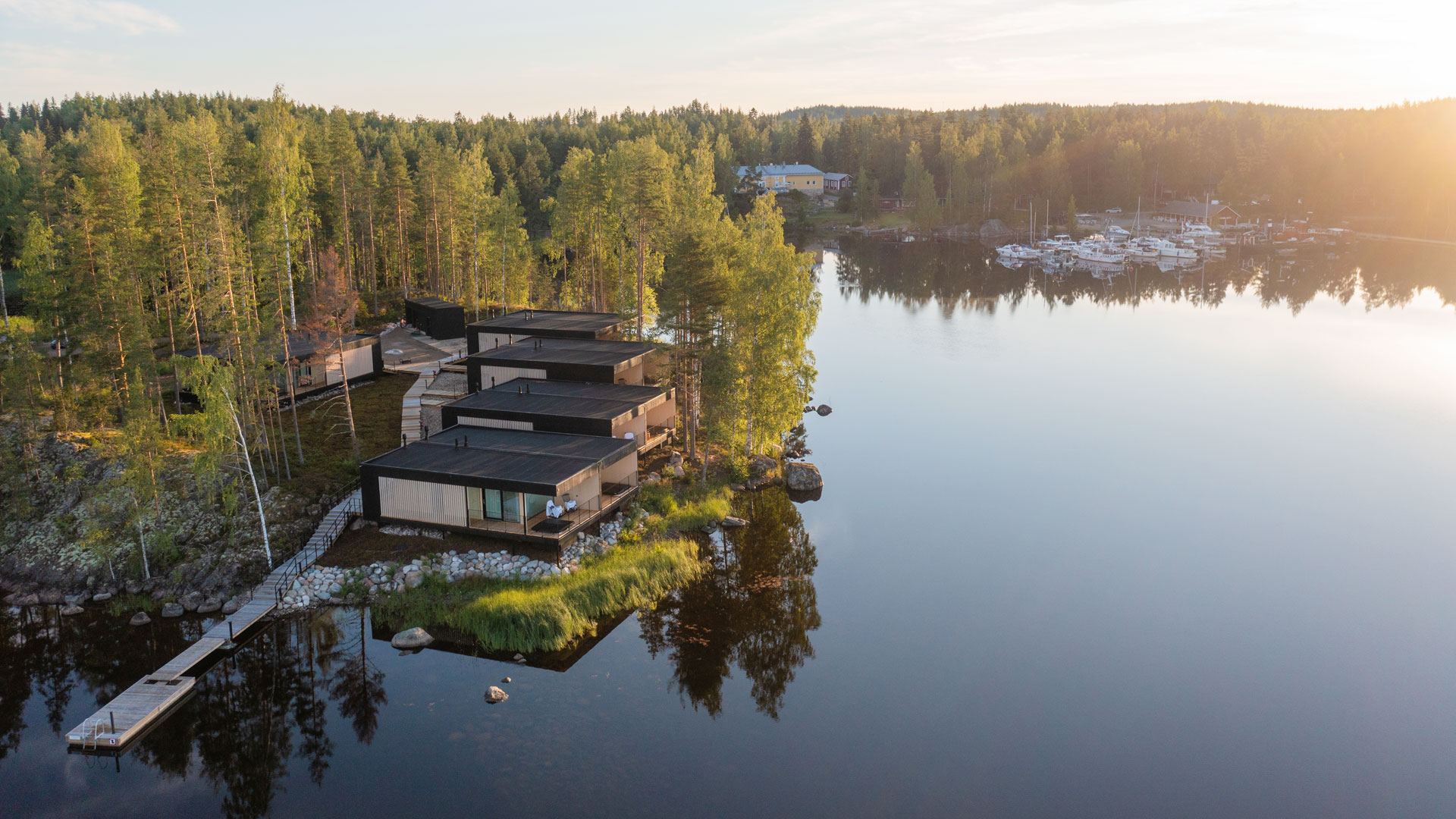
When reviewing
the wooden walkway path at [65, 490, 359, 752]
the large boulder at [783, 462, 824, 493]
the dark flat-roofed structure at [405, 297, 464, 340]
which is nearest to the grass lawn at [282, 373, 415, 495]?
the wooden walkway path at [65, 490, 359, 752]

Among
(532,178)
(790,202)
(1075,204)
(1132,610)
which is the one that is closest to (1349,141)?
(1075,204)

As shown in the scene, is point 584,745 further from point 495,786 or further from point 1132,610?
point 1132,610

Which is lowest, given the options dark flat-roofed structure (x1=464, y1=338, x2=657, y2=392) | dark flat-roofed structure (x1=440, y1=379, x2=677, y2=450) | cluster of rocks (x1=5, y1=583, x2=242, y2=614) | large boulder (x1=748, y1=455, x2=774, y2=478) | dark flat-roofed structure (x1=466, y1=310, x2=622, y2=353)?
cluster of rocks (x1=5, y1=583, x2=242, y2=614)

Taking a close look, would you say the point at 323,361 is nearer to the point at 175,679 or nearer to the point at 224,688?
the point at 175,679

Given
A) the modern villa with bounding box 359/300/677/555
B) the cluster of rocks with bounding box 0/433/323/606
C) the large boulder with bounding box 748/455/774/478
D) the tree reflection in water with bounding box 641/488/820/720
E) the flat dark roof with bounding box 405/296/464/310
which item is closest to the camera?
the tree reflection in water with bounding box 641/488/820/720

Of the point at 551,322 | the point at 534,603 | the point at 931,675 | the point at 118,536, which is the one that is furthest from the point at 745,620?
the point at 551,322

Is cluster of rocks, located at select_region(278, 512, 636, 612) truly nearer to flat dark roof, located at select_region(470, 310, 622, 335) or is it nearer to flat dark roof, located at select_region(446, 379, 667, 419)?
flat dark roof, located at select_region(446, 379, 667, 419)

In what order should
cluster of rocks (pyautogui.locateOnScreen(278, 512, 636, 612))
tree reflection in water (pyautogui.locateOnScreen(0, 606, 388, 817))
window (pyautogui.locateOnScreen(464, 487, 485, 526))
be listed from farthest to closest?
1. window (pyautogui.locateOnScreen(464, 487, 485, 526))
2. cluster of rocks (pyautogui.locateOnScreen(278, 512, 636, 612))
3. tree reflection in water (pyautogui.locateOnScreen(0, 606, 388, 817))

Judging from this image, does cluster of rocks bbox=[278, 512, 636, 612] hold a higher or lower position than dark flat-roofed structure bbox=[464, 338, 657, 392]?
lower
